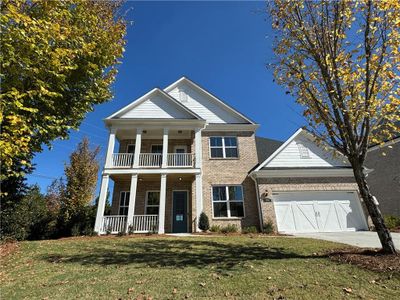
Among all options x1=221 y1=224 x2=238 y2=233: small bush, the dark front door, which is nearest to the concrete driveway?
x1=221 y1=224 x2=238 y2=233: small bush

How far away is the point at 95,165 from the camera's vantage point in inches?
943

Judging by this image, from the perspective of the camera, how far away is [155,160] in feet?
50.6

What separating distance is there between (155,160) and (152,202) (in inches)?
107

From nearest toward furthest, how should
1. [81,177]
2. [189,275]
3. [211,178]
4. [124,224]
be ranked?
[189,275], [124,224], [211,178], [81,177]

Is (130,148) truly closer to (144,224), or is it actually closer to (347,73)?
(144,224)

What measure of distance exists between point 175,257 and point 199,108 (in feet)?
40.9

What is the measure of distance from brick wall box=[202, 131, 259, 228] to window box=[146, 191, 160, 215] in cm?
313

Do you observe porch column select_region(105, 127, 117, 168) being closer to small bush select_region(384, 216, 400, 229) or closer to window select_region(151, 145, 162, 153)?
window select_region(151, 145, 162, 153)

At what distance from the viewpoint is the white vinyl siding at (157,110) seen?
15750 mm

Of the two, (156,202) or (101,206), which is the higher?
(156,202)

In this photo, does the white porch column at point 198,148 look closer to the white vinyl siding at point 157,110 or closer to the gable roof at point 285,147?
the white vinyl siding at point 157,110

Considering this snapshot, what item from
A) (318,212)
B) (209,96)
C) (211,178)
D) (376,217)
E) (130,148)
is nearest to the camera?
(376,217)

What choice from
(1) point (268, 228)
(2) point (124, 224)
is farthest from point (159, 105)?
(1) point (268, 228)

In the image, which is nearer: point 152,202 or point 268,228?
point 268,228
